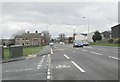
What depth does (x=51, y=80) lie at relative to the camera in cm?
1014

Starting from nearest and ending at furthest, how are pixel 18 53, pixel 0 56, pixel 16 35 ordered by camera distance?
pixel 0 56 < pixel 18 53 < pixel 16 35

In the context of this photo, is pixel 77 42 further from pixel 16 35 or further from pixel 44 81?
pixel 16 35

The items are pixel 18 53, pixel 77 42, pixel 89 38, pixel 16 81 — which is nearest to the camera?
pixel 16 81

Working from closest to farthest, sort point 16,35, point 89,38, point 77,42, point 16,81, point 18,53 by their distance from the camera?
point 16,81 → point 18,53 → point 77,42 → point 16,35 → point 89,38

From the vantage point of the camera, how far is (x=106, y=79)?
9.83 metres

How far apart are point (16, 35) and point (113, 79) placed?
A: 163070 millimetres

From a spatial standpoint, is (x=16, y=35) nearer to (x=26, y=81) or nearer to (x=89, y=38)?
(x=89, y=38)

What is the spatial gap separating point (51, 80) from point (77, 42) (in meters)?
52.6

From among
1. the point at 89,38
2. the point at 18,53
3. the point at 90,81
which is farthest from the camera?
the point at 89,38

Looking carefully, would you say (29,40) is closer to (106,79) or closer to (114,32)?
(114,32)

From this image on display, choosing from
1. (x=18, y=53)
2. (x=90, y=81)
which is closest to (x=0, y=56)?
(x=18, y=53)

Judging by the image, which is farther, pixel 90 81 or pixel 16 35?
pixel 16 35

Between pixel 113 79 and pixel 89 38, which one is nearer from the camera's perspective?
pixel 113 79

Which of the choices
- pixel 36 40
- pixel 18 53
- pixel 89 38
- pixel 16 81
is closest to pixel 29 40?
pixel 36 40
